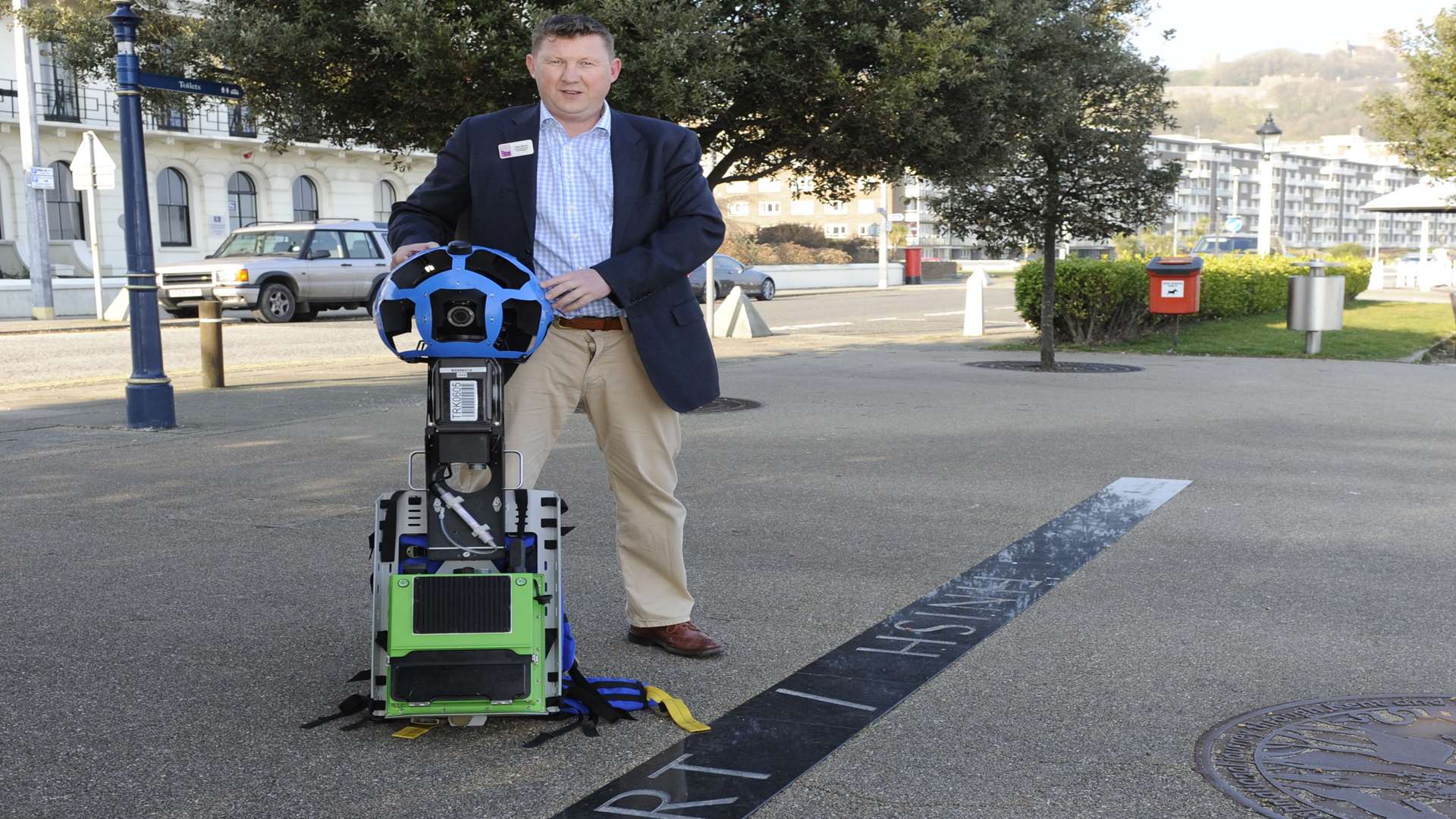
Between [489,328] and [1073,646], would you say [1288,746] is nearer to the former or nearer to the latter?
[1073,646]

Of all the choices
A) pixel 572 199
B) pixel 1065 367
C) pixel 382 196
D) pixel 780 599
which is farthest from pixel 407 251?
pixel 382 196

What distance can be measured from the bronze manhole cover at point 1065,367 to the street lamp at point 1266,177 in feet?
40.5

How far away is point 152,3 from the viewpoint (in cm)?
1041

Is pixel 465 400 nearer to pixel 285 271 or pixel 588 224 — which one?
pixel 588 224

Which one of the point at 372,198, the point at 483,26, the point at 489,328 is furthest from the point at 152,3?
the point at 372,198

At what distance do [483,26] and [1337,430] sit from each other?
20.8 feet

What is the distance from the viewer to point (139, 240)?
9.30 m

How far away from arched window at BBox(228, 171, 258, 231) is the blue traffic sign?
34075 millimetres

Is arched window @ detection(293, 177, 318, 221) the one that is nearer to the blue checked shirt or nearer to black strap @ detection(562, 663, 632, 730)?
the blue checked shirt

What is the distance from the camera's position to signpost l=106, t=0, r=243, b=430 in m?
9.06

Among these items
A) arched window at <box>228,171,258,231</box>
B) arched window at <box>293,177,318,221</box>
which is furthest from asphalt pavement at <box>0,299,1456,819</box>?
arched window at <box>293,177,318,221</box>

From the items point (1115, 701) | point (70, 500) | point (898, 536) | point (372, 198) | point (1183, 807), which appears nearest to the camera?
point (1183, 807)

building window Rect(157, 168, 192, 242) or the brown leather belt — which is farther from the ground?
building window Rect(157, 168, 192, 242)

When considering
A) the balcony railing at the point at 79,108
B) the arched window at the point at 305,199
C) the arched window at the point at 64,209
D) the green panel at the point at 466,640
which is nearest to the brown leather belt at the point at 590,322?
the green panel at the point at 466,640
